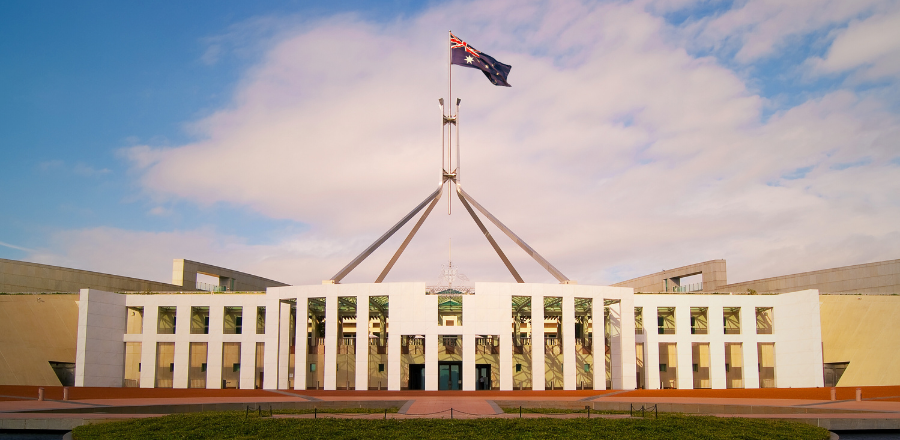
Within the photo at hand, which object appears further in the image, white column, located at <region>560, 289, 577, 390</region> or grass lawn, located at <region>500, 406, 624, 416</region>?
white column, located at <region>560, 289, 577, 390</region>

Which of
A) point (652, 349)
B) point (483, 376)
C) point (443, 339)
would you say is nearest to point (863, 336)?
point (652, 349)

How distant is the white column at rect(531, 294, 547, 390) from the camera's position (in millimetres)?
32781

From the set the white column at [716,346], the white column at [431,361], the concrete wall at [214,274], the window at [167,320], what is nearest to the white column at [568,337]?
the white column at [431,361]

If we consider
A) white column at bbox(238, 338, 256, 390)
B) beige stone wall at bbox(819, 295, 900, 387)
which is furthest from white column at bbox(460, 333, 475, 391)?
beige stone wall at bbox(819, 295, 900, 387)

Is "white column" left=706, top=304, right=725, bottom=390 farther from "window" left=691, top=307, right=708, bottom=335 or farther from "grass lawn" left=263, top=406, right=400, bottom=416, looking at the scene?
"grass lawn" left=263, top=406, right=400, bottom=416

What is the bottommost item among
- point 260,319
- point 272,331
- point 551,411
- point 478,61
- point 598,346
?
point 551,411

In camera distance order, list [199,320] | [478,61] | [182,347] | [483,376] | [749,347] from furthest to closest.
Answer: [483,376] < [199,320] < [478,61] < [749,347] < [182,347]

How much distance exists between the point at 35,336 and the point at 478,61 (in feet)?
92.5

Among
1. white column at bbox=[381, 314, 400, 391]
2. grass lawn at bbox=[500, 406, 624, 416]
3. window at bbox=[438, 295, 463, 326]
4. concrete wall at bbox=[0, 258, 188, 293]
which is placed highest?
concrete wall at bbox=[0, 258, 188, 293]

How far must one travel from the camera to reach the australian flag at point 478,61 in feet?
125

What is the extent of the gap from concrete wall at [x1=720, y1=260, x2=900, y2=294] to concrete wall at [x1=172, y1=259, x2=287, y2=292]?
36.8 metres

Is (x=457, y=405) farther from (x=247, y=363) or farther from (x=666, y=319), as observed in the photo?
(x=666, y=319)

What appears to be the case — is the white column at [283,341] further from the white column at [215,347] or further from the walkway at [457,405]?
the walkway at [457,405]

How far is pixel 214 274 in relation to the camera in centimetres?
4709
